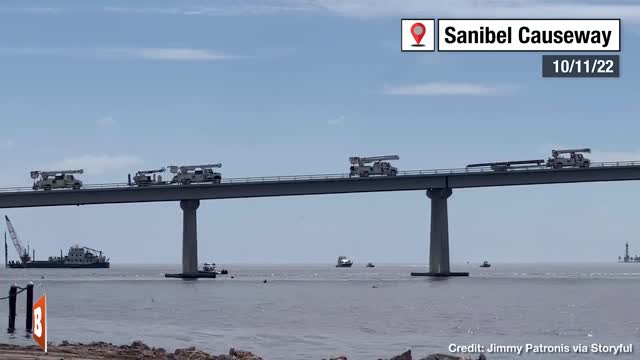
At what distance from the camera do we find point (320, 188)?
166875 millimetres

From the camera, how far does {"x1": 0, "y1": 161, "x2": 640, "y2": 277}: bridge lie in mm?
163875

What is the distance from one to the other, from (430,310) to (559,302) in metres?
21.7

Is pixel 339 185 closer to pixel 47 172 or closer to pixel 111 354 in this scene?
pixel 47 172

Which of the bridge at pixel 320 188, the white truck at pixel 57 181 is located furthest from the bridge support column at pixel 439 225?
the white truck at pixel 57 181

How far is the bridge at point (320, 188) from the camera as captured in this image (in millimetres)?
163875

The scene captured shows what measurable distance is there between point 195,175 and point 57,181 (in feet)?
68.2

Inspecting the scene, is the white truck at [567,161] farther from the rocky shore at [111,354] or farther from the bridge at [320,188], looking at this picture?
the rocky shore at [111,354]

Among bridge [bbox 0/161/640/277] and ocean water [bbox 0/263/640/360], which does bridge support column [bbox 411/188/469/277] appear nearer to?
bridge [bbox 0/161/640/277]

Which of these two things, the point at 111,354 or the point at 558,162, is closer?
the point at 111,354

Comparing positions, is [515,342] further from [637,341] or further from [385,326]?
[385,326]

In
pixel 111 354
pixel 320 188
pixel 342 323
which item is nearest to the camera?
pixel 111 354

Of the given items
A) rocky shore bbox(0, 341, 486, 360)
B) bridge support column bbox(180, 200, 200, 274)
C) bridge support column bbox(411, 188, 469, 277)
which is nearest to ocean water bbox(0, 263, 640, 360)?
rocky shore bbox(0, 341, 486, 360)

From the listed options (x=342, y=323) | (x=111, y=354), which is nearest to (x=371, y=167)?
(x=342, y=323)

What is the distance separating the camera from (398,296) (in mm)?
119562
